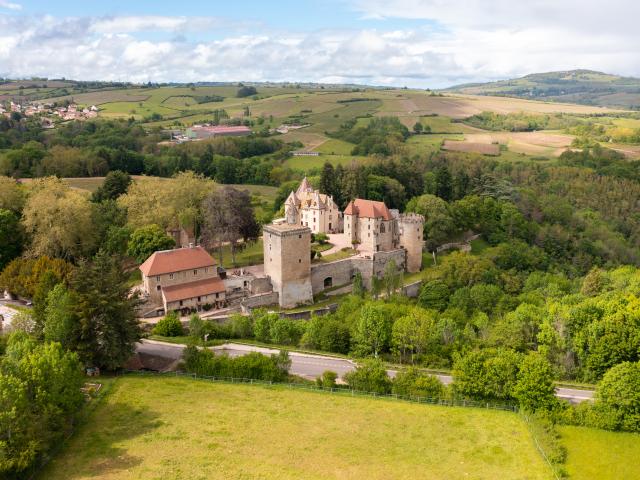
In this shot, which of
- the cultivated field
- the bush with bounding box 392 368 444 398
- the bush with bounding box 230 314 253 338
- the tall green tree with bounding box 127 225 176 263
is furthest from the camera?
the cultivated field

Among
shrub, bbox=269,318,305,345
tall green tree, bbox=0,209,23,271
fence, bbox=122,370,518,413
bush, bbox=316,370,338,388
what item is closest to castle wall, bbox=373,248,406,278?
shrub, bbox=269,318,305,345

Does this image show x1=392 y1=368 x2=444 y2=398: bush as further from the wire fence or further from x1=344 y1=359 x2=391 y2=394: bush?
the wire fence

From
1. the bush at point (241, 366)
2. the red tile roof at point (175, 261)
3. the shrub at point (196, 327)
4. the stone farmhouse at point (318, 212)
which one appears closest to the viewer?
the bush at point (241, 366)

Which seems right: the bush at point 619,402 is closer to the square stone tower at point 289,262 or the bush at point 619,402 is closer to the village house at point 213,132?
the square stone tower at point 289,262

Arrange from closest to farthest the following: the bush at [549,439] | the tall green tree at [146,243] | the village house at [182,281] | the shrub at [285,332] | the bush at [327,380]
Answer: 1. the bush at [549,439]
2. the bush at [327,380]
3. the shrub at [285,332]
4. the village house at [182,281]
5. the tall green tree at [146,243]

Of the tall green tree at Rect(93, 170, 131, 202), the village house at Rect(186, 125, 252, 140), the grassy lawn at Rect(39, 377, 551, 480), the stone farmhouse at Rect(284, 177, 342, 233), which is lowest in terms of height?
the grassy lawn at Rect(39, 377, 551, 480)

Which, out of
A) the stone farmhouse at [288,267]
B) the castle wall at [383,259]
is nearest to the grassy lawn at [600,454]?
the stone farmhouse at [288,267]

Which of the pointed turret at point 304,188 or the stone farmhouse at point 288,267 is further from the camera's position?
the pointed turret at point 304,188
